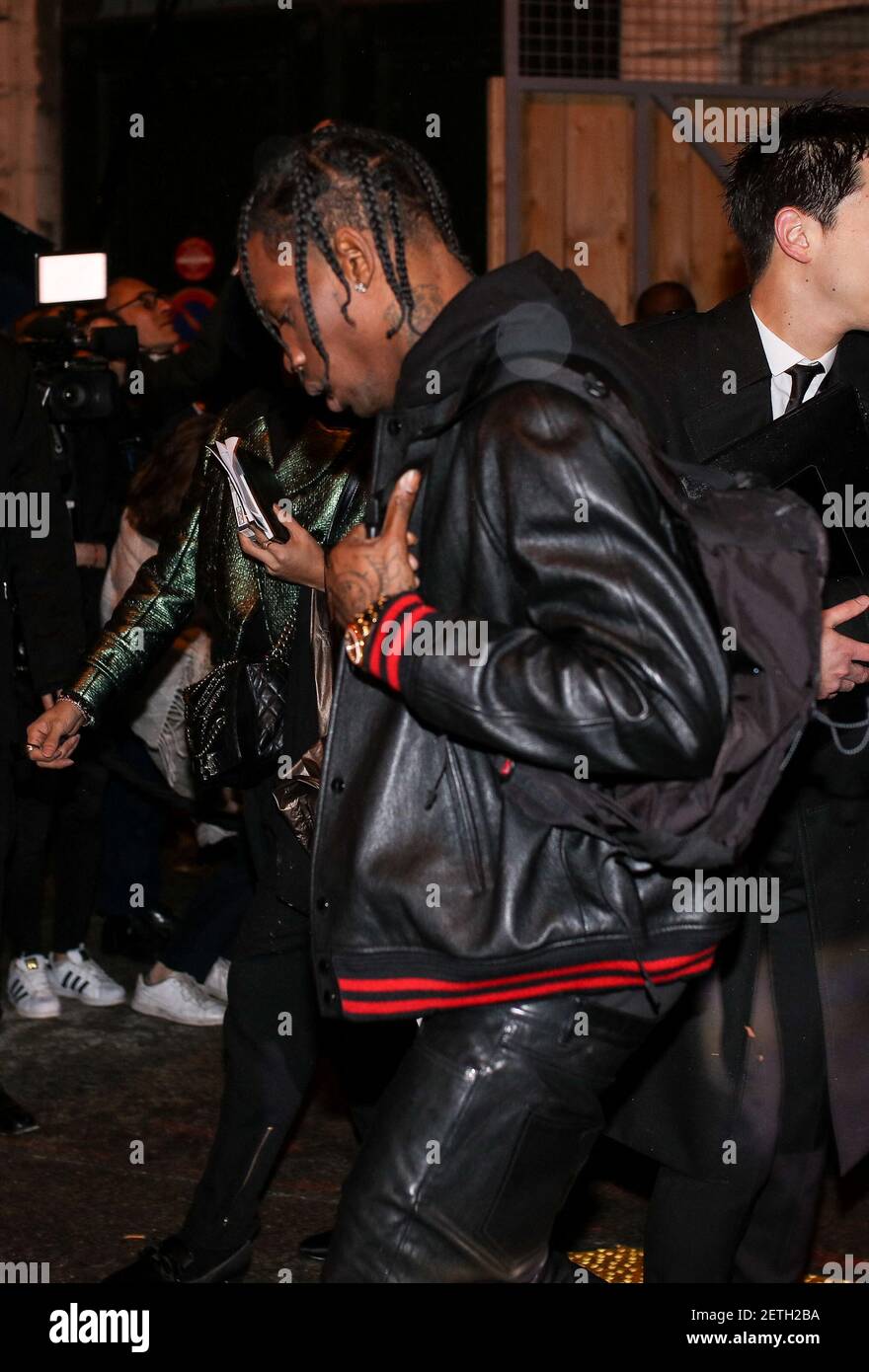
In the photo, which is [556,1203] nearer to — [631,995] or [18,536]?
[631,995]

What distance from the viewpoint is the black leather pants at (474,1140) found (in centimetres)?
223

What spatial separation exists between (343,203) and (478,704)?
27.3 inches

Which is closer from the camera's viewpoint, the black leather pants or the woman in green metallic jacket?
the black leather pants

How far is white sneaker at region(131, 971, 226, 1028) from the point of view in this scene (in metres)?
5.62

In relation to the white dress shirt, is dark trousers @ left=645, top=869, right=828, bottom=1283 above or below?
below

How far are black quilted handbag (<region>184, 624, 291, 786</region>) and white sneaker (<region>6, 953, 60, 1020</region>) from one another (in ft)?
7.20

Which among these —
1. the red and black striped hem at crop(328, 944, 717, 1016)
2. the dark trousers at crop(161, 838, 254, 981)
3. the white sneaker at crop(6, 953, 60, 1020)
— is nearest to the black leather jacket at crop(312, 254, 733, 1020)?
the red and black striped hem at crop(328, 944, 717, 1016)

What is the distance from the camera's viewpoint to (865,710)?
3.25 meters

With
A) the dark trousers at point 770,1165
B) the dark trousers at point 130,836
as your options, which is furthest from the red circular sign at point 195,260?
the dark trousers at point 770,1165

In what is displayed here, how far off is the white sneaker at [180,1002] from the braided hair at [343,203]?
3559 mm

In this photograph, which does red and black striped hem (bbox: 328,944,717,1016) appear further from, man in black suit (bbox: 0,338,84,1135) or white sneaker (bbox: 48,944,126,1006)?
white sneaker (bbox: 48,944,126,1006)

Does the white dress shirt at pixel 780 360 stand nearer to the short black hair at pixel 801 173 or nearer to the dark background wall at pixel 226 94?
the short black hair at pixel 801 173

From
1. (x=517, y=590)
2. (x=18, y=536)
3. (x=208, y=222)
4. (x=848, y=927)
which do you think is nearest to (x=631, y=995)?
(x=517, y=590)
